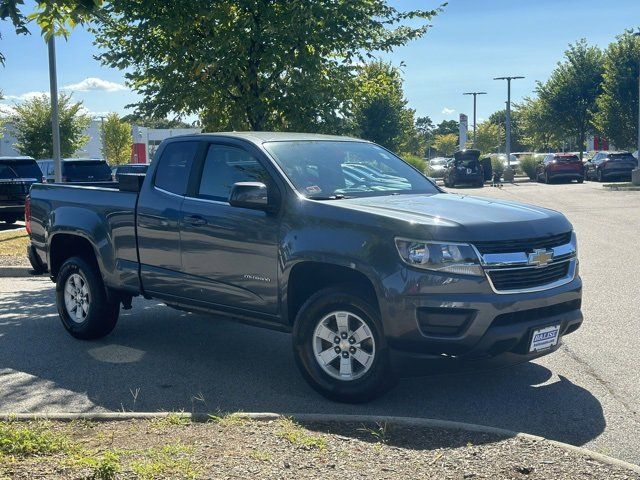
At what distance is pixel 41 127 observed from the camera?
45312 mm

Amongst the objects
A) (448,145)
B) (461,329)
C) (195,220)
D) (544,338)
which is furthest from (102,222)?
(448,145)

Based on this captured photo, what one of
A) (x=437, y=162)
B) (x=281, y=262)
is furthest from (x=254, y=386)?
(x=437, y=162)

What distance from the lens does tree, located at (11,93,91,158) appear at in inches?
1779

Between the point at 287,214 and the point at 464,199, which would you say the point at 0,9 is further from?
the point at 464,199

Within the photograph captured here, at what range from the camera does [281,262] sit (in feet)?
20.2

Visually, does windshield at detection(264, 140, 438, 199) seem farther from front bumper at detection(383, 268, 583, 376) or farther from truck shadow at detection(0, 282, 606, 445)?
truck shadow at detection(0, 282, 606, 445)

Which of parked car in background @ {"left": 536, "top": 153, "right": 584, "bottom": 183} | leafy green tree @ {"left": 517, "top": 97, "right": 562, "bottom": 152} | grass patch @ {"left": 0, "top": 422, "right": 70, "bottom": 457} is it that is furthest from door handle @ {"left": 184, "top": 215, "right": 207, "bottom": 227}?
leafy green tree @ {"left": 517, "top": 97, "right": 562, "bottom": 152}

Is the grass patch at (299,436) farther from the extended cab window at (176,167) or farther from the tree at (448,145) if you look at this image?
the tree at (448,145)

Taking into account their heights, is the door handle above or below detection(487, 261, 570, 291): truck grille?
above

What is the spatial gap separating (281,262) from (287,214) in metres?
0.36

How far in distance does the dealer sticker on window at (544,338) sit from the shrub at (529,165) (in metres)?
44.5

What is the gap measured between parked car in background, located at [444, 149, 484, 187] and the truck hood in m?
34.9

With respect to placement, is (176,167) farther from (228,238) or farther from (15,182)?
(15,182)

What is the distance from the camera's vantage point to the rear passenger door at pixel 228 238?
6305 millimetres
